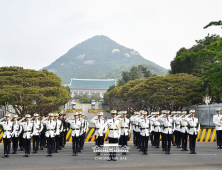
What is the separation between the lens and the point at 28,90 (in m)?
36.4

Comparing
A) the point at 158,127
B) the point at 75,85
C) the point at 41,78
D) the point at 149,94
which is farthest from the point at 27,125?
the point at 75,85

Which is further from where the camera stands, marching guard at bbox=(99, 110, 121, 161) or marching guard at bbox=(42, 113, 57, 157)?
marching guard at bbox=(42, 113, 57, 157)

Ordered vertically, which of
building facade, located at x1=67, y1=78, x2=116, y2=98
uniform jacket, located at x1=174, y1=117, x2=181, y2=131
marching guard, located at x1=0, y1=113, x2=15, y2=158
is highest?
building facade, located at x1=67, y1=78, x2=116, y2=98

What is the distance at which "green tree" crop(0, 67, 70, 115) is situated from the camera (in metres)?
35.7

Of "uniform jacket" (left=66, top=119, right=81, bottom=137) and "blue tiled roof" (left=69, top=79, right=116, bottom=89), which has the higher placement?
"blue tiled roof" (left=69, top=79, right=116, bottom=89)

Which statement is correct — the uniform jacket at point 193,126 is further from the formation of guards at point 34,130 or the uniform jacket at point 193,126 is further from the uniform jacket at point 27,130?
the uniform jacket at point 27,130

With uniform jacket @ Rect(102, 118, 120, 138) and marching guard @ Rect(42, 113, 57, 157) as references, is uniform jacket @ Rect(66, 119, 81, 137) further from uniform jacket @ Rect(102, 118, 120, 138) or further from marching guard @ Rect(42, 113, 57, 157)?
uniform jacket @ Rect(102, 118, 120, 138)

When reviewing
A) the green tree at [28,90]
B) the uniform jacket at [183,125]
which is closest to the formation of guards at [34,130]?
the uniform jacket at [183,125]

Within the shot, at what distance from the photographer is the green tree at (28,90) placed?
35.7 meters

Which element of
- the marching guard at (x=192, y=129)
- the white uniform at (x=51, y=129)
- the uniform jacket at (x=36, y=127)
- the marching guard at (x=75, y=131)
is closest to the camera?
the marching guard at (x=75, y=131)

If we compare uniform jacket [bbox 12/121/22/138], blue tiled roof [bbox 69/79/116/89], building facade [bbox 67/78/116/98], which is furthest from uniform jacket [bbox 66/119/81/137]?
blue tiled roof [bbox 69/79/116/89]

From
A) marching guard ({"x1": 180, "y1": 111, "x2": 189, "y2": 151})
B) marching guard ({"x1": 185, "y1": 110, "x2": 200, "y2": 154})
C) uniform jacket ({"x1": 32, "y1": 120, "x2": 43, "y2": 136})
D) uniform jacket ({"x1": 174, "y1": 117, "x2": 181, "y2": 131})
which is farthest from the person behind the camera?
uniform jacket ({"x1": 174, "y1": 117, "x2": 181, "y2": 131})

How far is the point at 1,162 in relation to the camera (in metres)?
13.9

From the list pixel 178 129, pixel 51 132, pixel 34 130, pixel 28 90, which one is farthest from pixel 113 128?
pixel 28 90
